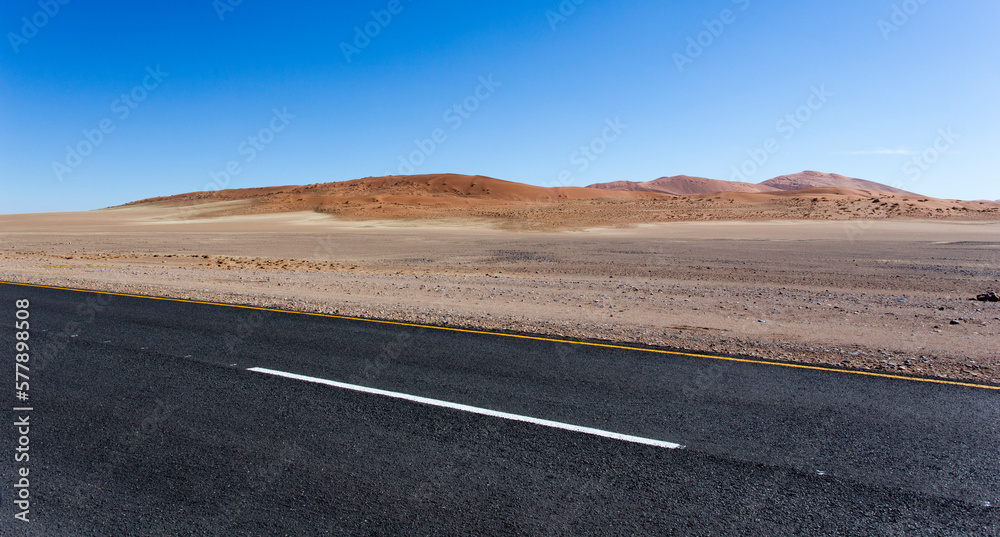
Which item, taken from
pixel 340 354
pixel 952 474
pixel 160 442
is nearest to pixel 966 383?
pixel 952 474

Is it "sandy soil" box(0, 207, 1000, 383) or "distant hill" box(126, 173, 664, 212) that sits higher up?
"distant hill" box(126, 173, 664, 212)

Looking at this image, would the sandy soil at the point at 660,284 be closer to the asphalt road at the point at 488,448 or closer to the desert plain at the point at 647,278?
the desert plain at the point at 647,278

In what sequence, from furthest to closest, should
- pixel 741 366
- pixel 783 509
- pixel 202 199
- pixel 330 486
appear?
pixel 202 199, pixel 741 366, pixel 330 486, pixel 783 509

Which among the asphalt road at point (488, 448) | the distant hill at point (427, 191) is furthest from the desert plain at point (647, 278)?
the distant hill at point (427, 191)

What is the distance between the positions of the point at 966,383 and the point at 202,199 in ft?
467

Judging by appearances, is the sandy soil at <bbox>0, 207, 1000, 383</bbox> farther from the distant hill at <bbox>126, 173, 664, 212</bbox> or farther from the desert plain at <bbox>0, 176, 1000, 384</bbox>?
the distant hill at <bbox>126, 173, 664, 212</bbox>

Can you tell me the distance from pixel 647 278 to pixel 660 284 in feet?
6.70

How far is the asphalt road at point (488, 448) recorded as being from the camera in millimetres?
3680

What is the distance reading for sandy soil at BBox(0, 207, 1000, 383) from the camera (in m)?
9.20

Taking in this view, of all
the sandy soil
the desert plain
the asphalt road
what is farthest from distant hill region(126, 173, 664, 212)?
the asphalt road

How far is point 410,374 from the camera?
668 cm

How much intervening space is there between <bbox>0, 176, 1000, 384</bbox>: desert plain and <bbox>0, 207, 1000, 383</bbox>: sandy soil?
74 mm

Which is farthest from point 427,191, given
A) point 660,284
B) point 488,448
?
point 488,448

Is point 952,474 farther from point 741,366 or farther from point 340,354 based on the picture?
point 340,354
